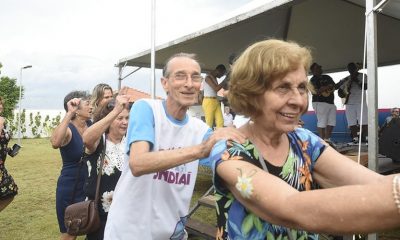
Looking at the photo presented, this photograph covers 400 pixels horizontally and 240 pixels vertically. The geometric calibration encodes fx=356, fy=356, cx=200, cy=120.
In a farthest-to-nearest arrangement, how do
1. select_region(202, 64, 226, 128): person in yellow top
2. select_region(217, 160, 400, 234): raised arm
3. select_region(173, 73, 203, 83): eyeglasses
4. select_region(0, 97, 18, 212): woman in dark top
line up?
select_region(202, 64, 226, 128): person in yellow top
select_region(0, 97, 18, 212): woman in dark top
select_region(173, 73, 203, 83): eyeglasses
select_region(217, 160, 400, 234): raised arm

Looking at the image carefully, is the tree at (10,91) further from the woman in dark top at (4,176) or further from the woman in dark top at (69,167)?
the woman in dark top at (69,167)

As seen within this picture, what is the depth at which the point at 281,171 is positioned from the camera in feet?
4.18

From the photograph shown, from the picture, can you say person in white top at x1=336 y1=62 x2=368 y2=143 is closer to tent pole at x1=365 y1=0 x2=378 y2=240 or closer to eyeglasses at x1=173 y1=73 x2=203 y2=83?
tent pole at x1=365 y1=0 x2=378 y2=240

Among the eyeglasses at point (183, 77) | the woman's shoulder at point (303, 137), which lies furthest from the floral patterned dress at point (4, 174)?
the woman's shoulder at point (303, 137)

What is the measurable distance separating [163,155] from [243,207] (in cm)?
61

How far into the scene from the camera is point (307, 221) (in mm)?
876

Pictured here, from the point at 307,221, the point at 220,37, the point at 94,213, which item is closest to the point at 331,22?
the point at 220,37

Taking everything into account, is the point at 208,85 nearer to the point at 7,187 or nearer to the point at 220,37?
the point at 220,37

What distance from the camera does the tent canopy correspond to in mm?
6246

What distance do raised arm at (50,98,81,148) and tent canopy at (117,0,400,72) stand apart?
293 centimetres

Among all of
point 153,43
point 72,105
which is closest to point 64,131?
point 72,105

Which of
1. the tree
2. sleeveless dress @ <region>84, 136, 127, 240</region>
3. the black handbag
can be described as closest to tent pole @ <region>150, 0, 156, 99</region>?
sleeveless dress @ <region>84, 136, 127, 240</region>

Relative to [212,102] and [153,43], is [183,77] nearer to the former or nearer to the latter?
[153,43]

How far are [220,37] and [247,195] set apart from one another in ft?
23.0
